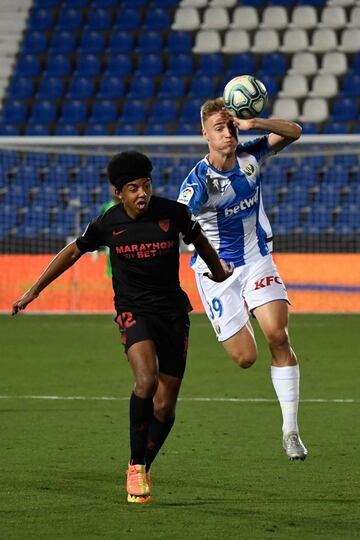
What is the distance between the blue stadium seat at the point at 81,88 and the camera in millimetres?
28031

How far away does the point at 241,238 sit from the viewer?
8.48 m

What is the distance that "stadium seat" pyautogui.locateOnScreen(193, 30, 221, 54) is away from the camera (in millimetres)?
27875

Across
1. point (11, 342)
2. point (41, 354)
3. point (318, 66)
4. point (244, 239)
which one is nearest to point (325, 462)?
point (244, 239)

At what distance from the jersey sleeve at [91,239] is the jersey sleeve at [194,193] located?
1.40 meters

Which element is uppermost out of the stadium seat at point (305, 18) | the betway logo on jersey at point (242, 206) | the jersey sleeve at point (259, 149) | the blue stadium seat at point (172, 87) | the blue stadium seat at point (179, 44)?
the stadium seat at point (305, 18)

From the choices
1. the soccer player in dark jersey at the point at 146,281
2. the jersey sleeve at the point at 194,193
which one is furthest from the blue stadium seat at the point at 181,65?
the soccer player in dark jersey at the point at 146,281

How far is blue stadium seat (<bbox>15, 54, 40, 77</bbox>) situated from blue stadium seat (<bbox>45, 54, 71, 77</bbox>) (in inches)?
11.4

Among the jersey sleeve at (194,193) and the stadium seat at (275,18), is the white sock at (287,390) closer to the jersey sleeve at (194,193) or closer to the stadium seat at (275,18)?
the jersey sleeve at (194,193)

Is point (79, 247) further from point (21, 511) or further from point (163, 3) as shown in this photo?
point (163, 3)

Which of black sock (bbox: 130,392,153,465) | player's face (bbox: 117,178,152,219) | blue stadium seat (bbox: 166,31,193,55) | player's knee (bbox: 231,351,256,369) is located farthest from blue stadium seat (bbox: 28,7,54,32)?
black sock (bbox: 130,392,153,465)

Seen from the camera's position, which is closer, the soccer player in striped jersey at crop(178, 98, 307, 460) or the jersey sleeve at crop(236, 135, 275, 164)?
the soccer player in striped jersey at crop(178, 98, 307, 460)

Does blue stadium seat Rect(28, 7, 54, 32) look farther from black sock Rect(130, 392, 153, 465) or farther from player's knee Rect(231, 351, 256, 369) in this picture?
black sock Rect(130, 392, 153, 465)

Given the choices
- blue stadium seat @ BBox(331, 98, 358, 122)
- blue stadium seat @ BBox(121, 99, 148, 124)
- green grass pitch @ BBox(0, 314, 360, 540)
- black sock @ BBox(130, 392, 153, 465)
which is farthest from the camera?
blue stadium seat @ BBox(121, 99, 148, 124)

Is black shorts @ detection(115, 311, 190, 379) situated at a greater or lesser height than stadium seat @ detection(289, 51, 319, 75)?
lesser
